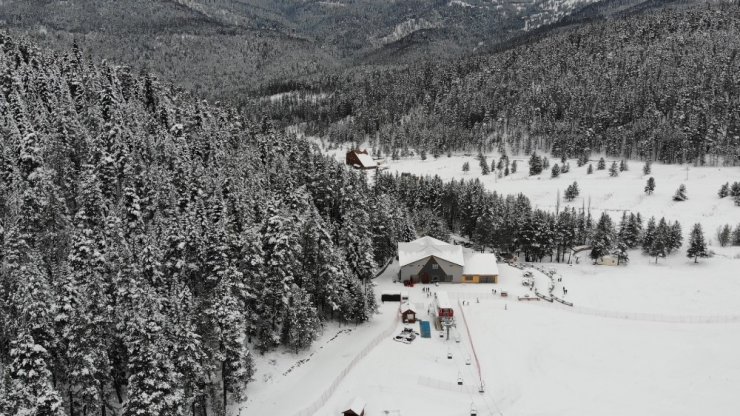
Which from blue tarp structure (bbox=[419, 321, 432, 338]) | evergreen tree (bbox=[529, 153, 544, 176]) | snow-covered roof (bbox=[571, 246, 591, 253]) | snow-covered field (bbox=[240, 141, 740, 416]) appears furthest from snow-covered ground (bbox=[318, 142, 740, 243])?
blue tarp structure (bbox=[419, 321, 432, 338])

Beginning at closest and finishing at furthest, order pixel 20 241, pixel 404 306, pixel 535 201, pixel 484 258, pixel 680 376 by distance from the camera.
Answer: pixel 20 241 < pixel 680 376 < pixel 404 306 < pixel 484 258 < pixel 535 201

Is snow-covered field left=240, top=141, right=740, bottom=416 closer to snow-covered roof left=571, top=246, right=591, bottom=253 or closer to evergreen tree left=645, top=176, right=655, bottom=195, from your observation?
snow-covered roof left=571, top=246, right=591, bottom=253

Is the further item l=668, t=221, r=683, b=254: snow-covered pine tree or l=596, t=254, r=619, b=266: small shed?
l=668, t=221, r=683, b=254: snow-covered pine tree

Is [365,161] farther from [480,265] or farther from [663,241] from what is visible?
[663,241]

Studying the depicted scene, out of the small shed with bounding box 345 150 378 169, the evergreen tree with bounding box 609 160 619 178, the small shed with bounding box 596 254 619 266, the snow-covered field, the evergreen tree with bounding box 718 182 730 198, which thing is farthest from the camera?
the small shed with bounding box 345 150 378 169

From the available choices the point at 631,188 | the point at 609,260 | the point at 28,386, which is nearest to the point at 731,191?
the point at 631,188

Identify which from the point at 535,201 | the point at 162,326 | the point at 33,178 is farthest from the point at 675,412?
the point at 535,201

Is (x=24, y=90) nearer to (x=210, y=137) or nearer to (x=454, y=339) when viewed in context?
(x=210, y=137)

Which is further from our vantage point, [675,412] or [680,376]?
[680,376]
